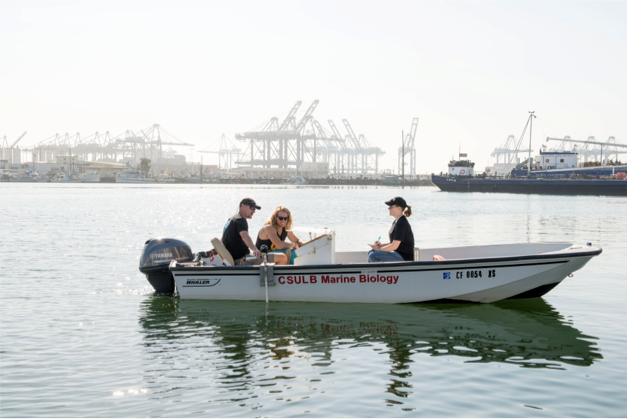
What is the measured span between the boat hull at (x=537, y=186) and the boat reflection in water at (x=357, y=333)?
76.7m

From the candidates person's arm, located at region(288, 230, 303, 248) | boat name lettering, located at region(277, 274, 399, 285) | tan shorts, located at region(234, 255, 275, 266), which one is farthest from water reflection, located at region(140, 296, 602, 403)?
person's arm, located at region(288, 230, 303, 248)

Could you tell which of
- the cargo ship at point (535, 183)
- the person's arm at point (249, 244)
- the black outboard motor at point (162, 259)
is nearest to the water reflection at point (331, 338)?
the black outboard motor at point (162, 259)

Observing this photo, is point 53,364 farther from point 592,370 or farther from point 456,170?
point 456,170

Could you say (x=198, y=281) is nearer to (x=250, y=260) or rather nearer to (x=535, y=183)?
(x=250, y=260)

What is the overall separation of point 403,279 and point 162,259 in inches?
177

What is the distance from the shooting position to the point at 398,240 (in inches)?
466

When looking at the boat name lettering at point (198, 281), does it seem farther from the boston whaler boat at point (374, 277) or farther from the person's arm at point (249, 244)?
the person's arm at point (249, 244)

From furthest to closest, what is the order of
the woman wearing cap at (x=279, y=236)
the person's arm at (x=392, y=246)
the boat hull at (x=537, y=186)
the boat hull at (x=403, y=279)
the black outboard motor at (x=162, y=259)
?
the boat hull at (x=537, y=186)
the black outboard motor at (x=162, y=259)
the woman wearing cap at (x=279, y=236)
the boat hull at (x=403, y=279)
the person's arm at (x=392, y=246)

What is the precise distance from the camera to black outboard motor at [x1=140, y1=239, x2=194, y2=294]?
518 inches

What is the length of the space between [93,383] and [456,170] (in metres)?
99.3

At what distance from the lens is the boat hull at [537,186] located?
8379 centimetres

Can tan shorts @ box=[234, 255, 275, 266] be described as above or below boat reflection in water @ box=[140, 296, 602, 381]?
above

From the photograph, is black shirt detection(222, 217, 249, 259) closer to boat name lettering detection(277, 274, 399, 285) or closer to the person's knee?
the person's knee

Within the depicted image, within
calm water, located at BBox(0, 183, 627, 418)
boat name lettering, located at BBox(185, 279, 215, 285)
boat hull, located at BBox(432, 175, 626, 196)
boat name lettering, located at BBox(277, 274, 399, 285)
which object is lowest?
calm water, located at BBox(0, 183, 627, 418)
